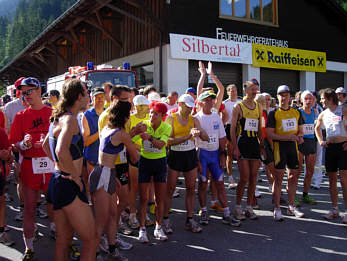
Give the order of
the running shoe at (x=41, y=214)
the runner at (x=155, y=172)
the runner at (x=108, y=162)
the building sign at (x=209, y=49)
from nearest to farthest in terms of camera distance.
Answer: the runner at (x=108, y=162), the runner at (x=155, y=172), the running shoe at (x=41, y=214), the building sign at (x=209, y=49)

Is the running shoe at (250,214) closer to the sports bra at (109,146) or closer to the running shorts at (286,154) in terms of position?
the running shorts at (286,154)

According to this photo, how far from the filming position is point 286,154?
4.93m

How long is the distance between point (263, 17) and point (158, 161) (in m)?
14.1

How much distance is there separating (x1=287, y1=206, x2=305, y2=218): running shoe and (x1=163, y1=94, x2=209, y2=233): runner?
5.55ft

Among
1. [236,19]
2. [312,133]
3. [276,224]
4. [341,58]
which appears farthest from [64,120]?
[341,58]

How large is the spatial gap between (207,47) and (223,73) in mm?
1673

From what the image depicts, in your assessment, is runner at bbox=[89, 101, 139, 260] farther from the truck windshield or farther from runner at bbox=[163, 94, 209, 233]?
the truck windshield

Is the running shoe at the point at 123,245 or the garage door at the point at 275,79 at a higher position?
the garage door at the point at 275,79

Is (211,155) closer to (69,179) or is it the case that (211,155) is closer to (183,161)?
(183,161)

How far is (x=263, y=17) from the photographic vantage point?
15.8 m

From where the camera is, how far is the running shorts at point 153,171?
13.4 feet

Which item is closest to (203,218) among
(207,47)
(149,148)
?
(149,148)

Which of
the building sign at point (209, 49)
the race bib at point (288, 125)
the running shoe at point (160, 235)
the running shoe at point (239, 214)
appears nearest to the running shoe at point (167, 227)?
the running shoe at point (160, 235)

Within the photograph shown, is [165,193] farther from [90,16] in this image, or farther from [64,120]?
[90,16]
